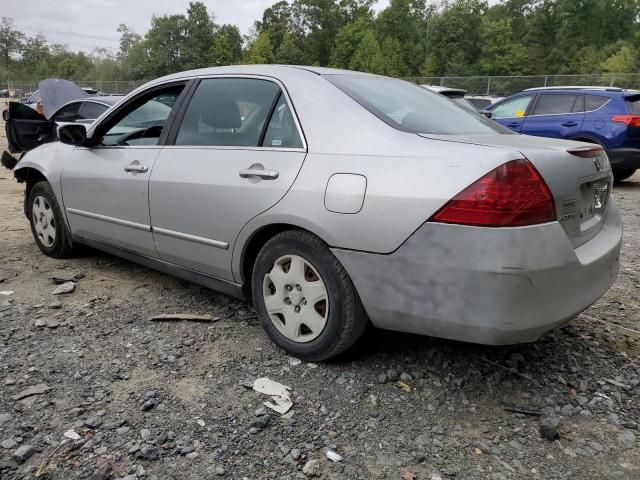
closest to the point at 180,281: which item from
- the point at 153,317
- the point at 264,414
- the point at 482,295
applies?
the point at 153,317

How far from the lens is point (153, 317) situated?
344 centimetres

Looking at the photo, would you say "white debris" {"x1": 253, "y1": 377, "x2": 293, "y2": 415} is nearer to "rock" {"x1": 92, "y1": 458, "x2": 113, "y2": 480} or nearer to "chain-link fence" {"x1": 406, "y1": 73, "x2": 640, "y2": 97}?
"rock" {"x1": 92, "y1": 458, "x2": 113, "y2": 480}

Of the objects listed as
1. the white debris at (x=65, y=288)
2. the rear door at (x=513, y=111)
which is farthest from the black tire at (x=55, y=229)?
the rear door at (x=513, y=111)

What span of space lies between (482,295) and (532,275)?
210mm

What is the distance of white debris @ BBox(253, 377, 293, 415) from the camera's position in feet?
8.09

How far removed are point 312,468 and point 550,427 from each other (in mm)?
1031

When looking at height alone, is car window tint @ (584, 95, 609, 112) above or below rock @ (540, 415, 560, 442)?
above

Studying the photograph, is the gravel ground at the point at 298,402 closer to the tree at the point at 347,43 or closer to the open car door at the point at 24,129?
the open car door at the point at 24,129

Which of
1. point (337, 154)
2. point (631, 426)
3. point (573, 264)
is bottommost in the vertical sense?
point (631, 426)

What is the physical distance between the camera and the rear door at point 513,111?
10078 mm

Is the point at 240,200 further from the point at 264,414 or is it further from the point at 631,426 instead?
the point at 631,426

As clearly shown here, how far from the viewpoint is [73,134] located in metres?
3.92

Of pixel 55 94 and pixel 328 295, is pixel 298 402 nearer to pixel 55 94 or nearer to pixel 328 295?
pixel 328 295

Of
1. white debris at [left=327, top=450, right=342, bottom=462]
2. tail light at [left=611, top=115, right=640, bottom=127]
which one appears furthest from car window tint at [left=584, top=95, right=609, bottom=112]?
white debris at [left=327, top=450, right=342, bottom=462]
